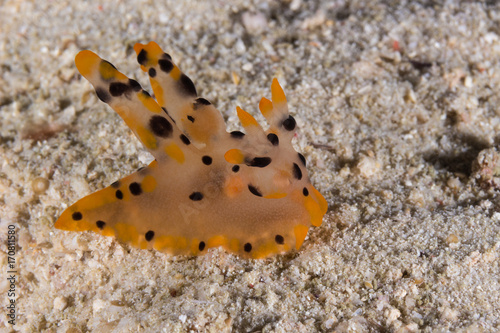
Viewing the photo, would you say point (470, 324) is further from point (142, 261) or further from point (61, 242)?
point (61, 242)

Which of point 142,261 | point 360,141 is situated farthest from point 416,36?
point 142,261

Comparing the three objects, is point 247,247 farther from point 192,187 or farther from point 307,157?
point 307,157

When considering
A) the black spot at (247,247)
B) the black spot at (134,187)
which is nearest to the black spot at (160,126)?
the black spot at (134,187)

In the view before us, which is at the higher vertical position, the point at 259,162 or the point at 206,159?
the point at 206,159

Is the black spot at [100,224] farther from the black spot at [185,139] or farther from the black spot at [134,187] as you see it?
the black spot at [185,139]

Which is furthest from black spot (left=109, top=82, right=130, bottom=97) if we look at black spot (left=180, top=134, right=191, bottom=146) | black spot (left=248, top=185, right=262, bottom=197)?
black spot (left=248, top=185, right=262, bottom=197)

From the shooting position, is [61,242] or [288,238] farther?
[61,242]

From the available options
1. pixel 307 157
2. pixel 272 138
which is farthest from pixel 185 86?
pixel 307 157

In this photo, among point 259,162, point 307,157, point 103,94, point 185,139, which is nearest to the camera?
point 259,162
